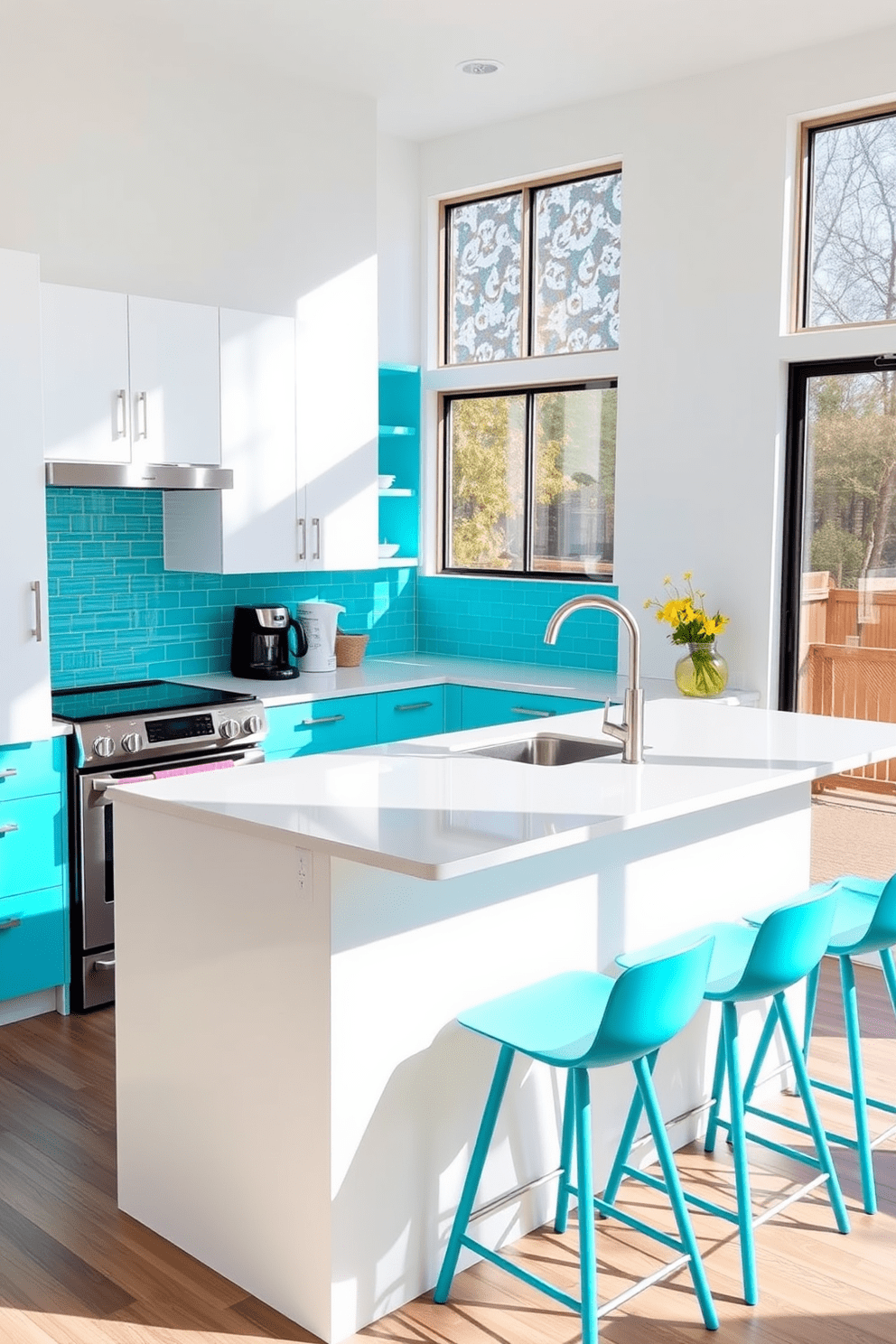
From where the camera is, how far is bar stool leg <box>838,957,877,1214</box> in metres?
3.15

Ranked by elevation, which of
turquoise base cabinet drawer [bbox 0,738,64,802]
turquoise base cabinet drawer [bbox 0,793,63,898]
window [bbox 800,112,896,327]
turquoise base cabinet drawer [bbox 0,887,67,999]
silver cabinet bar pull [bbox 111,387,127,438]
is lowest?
turquoise base cabinet drawer [bbox 0,887,67,999]

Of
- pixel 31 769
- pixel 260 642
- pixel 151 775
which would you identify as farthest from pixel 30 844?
pixel 260 642

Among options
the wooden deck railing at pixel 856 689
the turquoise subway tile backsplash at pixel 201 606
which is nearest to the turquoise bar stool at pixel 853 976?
the wooden deck railing at pixel 856 689

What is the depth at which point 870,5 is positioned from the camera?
443 centimetres

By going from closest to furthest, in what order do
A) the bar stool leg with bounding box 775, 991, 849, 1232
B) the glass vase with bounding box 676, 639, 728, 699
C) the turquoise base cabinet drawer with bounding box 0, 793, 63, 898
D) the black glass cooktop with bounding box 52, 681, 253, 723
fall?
the bar stool leg with bounding box 775, 991, 849, 1232 → the turquoise base cabinet drawer with bounding box 0, 793, 63, 898 → the black glass cooktop with bounding box 52, 681, 253, 723 → the glass vase with bounding box 676, 639, 728, 699

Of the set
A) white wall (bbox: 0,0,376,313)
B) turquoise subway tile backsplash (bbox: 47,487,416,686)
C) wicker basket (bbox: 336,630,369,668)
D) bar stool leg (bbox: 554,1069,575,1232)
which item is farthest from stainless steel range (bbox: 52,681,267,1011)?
bar stool leg (bbox: 554,1069,575,1232)

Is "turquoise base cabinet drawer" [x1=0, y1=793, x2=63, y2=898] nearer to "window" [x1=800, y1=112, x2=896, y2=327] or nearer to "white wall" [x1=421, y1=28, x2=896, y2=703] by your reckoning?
"white wall" [x1=421, y1=28, x2=896, y2=703]

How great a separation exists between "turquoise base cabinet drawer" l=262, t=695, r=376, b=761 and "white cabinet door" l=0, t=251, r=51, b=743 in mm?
964

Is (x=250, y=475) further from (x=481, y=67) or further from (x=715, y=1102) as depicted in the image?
(x=715, y=1102)

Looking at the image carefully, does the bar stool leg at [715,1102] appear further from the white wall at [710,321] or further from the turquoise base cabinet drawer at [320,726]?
the white wall at [710,321]

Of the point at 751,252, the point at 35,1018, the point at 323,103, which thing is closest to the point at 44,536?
the point at 35,1018

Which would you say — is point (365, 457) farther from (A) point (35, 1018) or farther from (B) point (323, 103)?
(A) point (35, 1018)

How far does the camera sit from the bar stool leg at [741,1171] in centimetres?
279

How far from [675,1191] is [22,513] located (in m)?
2.74
